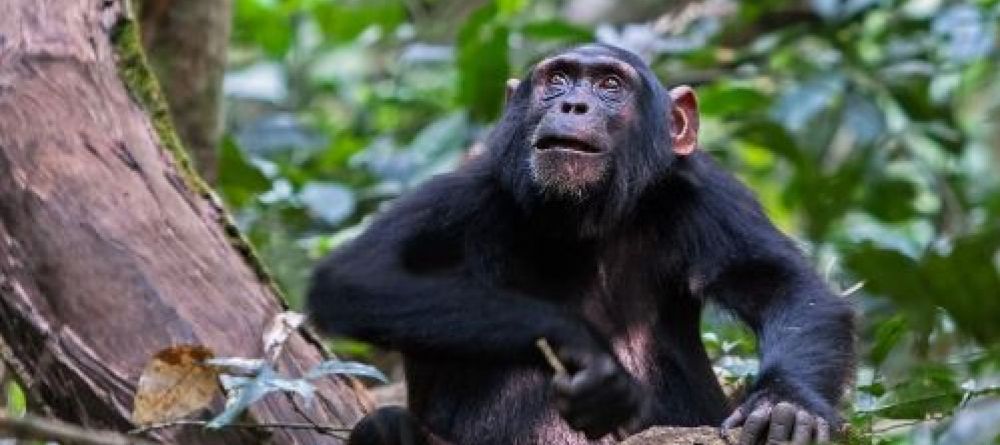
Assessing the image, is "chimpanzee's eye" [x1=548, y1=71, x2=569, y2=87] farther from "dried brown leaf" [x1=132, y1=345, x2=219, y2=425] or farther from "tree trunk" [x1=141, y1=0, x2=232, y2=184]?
"tree trunk" [x1=141, y1=0, x2=232, y2=184]

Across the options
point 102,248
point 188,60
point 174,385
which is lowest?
point 174,385

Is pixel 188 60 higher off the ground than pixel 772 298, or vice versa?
pixel 188 60

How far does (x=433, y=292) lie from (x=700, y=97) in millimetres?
3668

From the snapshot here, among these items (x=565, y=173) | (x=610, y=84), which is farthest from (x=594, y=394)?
(x=610, y=84)

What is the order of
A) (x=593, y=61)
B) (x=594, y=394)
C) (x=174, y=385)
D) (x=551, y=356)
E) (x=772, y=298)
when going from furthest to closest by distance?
(x=593, y=61)
(x=772, y=298)
(x=594, y=394)
(x=174, y=385)
(x=551, y=356)

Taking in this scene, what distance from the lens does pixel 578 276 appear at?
5516 millimetres

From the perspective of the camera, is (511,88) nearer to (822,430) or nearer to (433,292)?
(433,292)

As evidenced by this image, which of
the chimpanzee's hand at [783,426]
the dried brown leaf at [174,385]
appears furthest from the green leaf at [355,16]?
the chimpanzee's hand at [783,426]

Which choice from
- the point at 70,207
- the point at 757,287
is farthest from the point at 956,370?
the point at 70,207

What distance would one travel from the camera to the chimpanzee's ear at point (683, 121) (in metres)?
5.74

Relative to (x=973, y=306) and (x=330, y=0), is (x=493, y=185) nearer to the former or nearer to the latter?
(x=973, y=306)

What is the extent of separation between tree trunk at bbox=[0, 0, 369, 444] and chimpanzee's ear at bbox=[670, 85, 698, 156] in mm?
1315

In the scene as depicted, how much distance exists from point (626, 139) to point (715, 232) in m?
0.40

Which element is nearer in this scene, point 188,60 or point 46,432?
point 46,432
